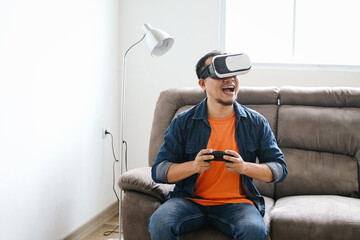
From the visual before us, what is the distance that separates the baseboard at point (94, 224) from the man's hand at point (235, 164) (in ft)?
4.28

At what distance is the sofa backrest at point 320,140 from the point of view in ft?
7.66

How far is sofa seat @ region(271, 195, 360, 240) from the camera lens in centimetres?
183

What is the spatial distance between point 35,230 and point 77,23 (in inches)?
48.9

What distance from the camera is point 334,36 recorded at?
3.12m

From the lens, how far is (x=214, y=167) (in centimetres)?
187

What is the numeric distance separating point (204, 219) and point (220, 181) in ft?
0.60

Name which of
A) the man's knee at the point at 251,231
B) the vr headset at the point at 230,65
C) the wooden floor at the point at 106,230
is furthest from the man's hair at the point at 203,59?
the wooden floor at the point at 106,230

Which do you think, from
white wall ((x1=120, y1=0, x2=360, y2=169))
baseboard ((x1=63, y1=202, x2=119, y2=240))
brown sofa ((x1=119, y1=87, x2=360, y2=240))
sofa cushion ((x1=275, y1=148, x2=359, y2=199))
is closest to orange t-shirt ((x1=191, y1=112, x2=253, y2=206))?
brown sofa ((x1=119, y1=87, x2=360, y2=240))

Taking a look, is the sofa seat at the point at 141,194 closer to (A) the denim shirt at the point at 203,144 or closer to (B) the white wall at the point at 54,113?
(A) the denim shirt at the point at 203,144

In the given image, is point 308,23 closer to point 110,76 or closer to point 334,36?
point 334,36

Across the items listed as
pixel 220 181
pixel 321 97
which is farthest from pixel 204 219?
pixel 321 97

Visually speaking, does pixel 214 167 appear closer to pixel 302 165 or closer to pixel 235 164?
pixel 235 164

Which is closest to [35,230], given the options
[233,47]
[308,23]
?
[233,47]

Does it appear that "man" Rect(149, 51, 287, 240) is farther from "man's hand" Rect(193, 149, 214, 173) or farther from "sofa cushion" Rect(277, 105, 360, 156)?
"sofa cushion" Rect(277, 105, 360, 156)
